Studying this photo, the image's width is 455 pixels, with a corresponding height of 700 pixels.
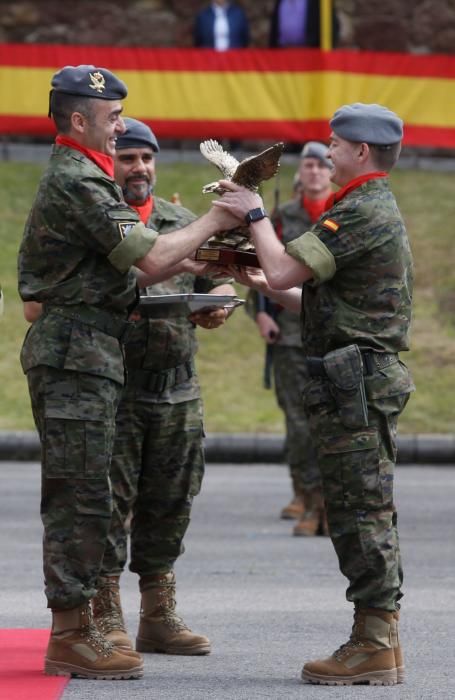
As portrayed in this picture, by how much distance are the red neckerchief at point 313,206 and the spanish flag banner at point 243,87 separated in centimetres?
865

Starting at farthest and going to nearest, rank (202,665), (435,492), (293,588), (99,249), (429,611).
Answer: (435,492)
(293,588)
(429,611)
(202,665)
(99,249)

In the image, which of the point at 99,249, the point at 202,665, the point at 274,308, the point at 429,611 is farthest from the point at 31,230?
the point at 274,308

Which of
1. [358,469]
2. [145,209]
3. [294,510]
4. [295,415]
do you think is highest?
[145,209]

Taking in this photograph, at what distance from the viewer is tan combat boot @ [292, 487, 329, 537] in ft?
36.9

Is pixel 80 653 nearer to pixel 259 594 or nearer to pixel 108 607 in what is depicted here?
pixel 108 607

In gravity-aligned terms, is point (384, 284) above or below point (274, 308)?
above

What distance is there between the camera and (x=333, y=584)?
9312 millimetres

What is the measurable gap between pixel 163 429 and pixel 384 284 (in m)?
1.28

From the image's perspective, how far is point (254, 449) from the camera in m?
14.9

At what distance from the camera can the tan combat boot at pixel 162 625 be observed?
755 cm

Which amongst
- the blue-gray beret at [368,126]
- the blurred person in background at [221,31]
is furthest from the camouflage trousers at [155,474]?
the blurred person in background at [221,31]

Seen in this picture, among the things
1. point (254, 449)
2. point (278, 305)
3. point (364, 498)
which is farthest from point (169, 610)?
point (254, 449)

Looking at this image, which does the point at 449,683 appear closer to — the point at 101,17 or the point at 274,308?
the point at 274,308

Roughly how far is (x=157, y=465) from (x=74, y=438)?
0.87 m
